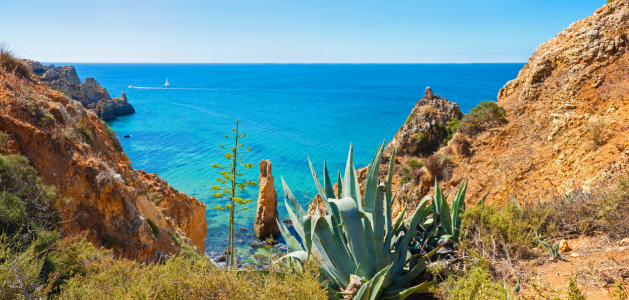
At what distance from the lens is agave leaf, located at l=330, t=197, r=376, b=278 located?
324 cm

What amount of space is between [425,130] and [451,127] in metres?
0.99

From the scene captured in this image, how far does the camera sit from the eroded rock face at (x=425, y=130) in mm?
13266

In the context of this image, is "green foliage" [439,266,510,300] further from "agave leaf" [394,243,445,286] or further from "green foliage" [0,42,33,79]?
"green foliage" [0,42,33,79]

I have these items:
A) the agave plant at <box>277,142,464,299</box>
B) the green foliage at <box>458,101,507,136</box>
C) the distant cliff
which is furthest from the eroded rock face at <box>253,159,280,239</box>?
the distant cliff

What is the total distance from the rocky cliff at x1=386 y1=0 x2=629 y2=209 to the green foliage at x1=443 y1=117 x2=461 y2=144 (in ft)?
4.09

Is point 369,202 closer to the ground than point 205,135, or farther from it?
farther from it

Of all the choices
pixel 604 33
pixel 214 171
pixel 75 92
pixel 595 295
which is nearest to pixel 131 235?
pixel 595 295

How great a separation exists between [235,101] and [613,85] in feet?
225

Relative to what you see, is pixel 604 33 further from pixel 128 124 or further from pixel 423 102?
pixel 128 124

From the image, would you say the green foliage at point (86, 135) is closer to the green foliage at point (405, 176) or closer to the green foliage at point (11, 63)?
the green foliage at point (11, 63)

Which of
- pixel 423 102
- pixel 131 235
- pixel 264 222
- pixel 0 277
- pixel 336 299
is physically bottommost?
pixel 264 222

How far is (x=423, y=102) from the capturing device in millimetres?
14648

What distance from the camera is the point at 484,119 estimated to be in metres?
11.5

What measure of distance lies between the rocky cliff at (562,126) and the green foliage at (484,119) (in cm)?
24
